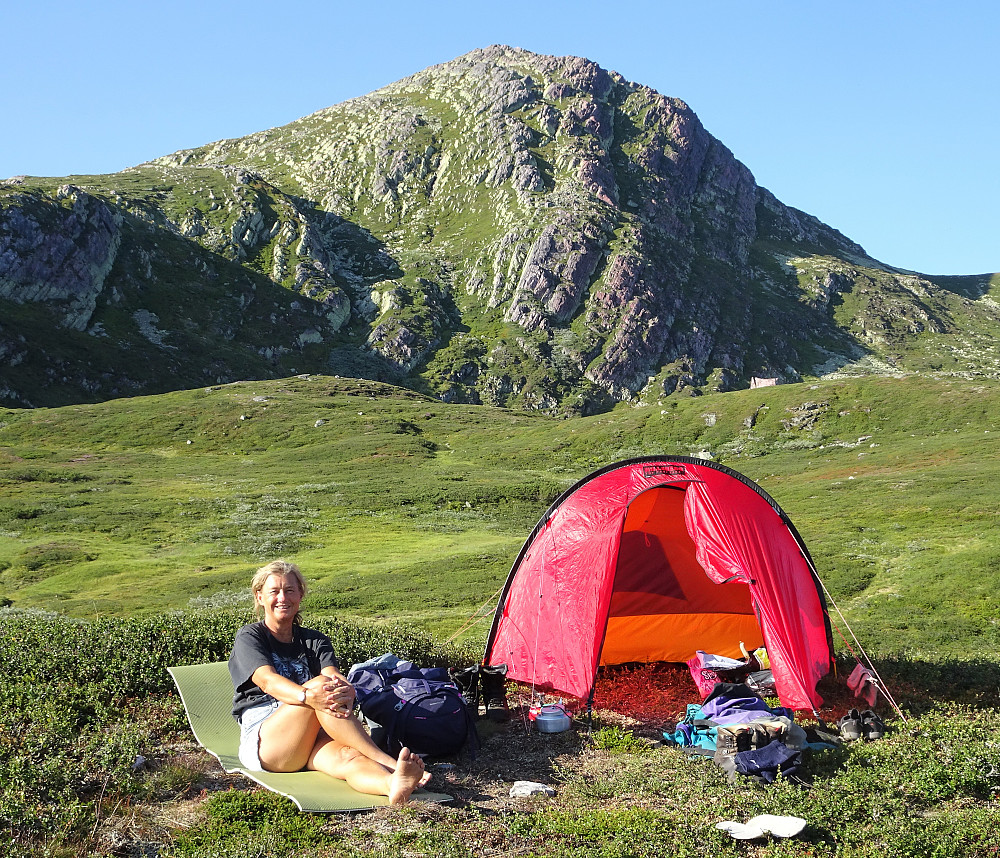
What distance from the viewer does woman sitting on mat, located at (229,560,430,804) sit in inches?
304

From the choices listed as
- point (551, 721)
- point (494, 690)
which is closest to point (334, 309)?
point (494, 690)

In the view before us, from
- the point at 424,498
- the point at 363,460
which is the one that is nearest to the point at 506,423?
the point at 363,460

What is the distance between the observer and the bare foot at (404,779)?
7.54 m

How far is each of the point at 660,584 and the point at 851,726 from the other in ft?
17.5

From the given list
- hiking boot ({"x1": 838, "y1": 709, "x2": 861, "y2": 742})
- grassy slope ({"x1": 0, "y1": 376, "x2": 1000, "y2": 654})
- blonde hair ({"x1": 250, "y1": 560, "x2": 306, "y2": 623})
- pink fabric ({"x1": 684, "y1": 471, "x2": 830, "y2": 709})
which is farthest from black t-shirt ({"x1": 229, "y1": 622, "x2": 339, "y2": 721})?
grassy slope ({"x1": 0, "y1": 376, "x2": 1000, "y2": 654})

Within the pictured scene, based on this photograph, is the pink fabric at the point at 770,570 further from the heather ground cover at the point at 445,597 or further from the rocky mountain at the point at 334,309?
the rocky mountain at the point at 334,309

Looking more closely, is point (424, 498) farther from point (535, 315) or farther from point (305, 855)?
point (535, 315)

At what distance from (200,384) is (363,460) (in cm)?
8141

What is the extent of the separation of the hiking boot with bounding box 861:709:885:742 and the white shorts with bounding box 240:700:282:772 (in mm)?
7955

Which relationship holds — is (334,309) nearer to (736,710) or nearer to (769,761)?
(736,710)

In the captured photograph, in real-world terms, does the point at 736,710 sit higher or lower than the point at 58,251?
lower

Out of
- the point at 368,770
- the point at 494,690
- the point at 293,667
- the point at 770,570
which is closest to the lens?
the point at 368,770

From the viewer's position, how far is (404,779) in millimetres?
7535

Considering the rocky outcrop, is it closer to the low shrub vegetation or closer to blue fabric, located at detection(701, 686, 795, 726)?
the low shrub vegetation
